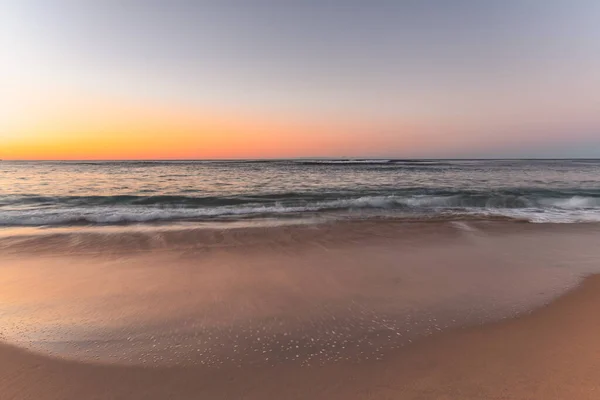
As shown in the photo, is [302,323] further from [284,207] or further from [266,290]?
[284,207]

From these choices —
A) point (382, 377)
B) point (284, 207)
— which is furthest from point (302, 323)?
point (284, 207)

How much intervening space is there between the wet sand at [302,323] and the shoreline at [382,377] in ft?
0.04

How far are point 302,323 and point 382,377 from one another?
3.90ft

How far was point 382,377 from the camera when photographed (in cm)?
275

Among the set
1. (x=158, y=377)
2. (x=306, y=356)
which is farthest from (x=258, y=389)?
(x=158, y=377)

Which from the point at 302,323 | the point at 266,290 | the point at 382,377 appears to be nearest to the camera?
the point at 382,377

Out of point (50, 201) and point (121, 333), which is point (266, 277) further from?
point (50, 201)

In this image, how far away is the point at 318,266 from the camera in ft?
19.7

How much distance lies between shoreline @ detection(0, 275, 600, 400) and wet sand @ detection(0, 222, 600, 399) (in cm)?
1

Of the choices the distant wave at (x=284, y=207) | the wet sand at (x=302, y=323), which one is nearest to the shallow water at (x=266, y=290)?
the wet sand at (x=302, y=323)

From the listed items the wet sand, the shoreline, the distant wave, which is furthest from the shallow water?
the distant wave

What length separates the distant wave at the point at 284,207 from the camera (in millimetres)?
11570

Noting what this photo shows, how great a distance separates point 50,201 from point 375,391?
1840 centimetres

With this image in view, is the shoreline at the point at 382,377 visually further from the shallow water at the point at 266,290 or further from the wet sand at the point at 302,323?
the shallow water at the point at 266,290
